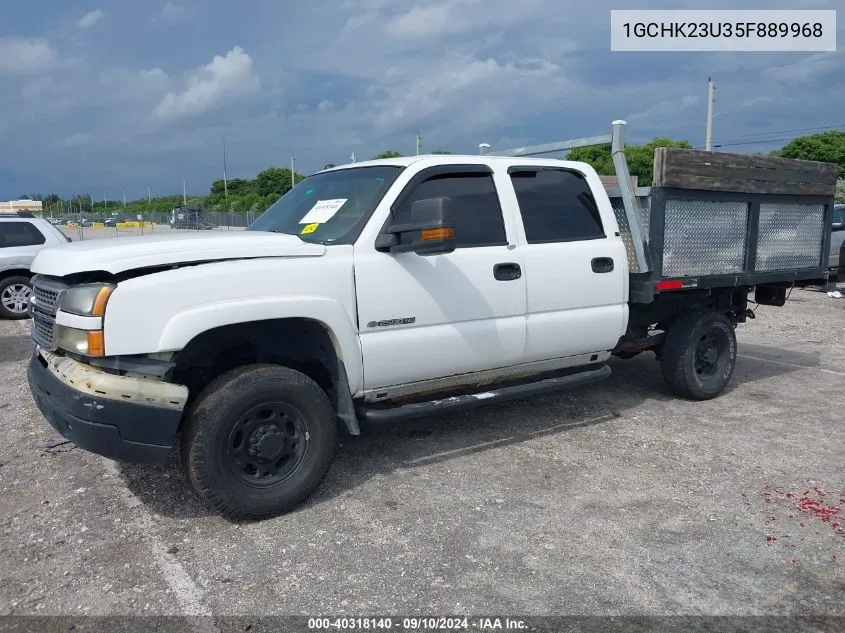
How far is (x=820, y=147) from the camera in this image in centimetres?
4694

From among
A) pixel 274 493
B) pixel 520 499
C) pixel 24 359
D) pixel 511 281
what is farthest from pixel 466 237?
pixel 24 359

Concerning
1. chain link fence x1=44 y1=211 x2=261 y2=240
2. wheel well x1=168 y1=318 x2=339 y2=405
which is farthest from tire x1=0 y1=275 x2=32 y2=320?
chain link fence x1=44 y1=211 x2=261 y2=240

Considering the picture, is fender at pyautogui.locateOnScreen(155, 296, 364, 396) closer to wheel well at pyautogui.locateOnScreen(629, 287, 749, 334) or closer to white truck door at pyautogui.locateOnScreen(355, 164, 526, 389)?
white truck door at pyautogui.locateOnScreen(355, 164, 526, 389)

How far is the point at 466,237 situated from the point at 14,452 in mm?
3450

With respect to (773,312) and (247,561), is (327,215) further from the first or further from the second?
(773,312)

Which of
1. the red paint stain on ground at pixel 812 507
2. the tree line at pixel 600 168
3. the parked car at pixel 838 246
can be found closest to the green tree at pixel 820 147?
the tree line at pixel 600 168

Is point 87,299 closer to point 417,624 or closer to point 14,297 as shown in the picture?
point 417,624

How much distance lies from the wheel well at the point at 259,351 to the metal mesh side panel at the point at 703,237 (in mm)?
2839

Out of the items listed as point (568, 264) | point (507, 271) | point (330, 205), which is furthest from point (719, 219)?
point (330, 205)

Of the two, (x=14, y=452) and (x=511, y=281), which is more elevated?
(x=511, y=281)

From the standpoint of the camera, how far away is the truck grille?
370 centimetres

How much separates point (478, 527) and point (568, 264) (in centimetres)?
199

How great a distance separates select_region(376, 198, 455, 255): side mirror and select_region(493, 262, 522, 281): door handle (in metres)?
0.61

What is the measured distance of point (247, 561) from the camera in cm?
343
